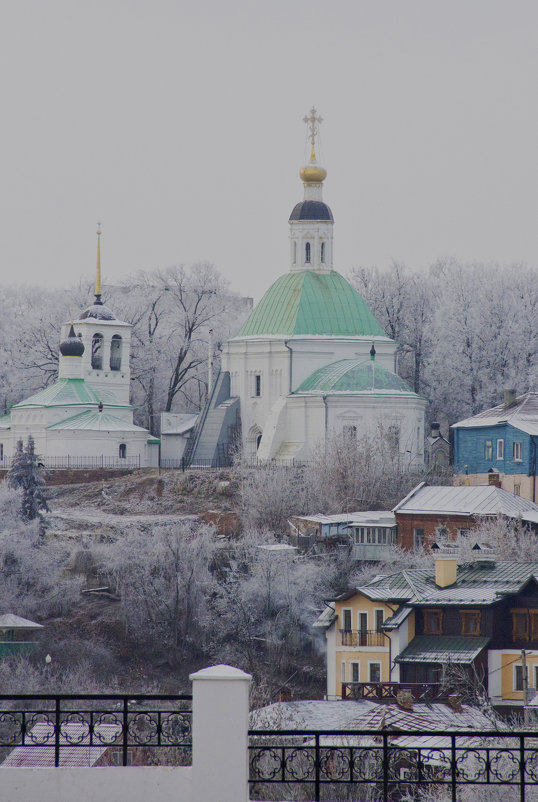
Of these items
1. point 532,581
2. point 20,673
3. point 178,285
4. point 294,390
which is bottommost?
point 20,673

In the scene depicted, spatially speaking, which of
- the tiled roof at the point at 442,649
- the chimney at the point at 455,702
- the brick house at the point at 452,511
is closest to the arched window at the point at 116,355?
the brick house at the point at 452,511

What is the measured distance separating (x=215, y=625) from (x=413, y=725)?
16.3 metres

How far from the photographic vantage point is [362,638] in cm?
3538

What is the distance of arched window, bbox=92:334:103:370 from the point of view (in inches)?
2363

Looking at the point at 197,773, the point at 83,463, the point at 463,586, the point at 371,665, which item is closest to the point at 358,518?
the point at 463,586

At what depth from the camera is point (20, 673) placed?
3625cm

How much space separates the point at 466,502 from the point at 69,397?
714 inches

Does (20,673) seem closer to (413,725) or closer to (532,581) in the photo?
(532,581)

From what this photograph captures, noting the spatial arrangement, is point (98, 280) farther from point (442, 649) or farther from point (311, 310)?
point (442, 649)

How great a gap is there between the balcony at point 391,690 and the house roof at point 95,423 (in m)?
25.4

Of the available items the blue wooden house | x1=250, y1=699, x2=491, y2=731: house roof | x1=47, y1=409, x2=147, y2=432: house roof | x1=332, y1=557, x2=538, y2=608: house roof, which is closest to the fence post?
x1=250, y1=699, x2=491, y2=731: house roof

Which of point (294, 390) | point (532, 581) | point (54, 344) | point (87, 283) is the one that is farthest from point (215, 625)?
point (87, 283)

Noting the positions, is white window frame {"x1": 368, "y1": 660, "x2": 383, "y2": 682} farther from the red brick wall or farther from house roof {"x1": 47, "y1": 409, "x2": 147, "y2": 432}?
house roof {"x1": 47, "y1": 409, "x2": 147, "y2": 432}

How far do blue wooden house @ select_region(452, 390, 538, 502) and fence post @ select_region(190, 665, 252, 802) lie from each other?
3587 centimetres
